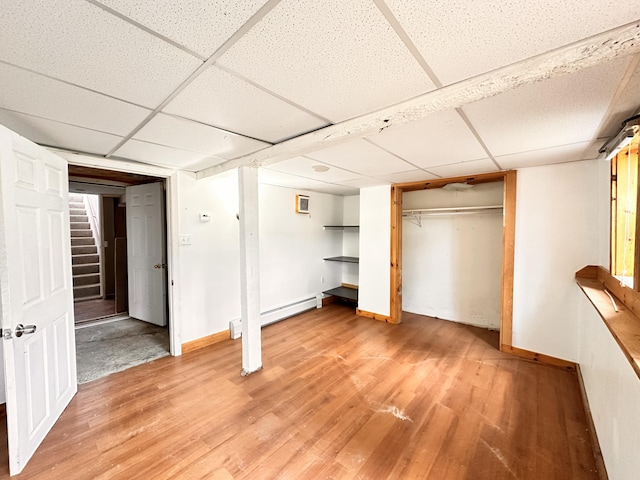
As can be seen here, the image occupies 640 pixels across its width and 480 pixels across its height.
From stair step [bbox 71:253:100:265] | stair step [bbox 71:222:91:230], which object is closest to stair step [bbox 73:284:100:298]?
stair step [bbox 71:253:100:265]

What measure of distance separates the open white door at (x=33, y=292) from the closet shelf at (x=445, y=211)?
166 inches

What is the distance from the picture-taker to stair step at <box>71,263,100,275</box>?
19.0 ft

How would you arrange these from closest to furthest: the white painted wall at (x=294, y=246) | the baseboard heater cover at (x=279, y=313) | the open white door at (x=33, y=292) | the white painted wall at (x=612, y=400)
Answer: the white painted wall at (x=612, y=400) → the open white door at (x=33, y=292) → the baseboard heater cover at (x=279, y=313) → the white painted wall at (x=294, y=246)

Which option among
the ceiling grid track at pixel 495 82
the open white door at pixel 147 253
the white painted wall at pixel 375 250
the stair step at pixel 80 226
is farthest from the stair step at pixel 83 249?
the ceiling grid track at pixel 495 82

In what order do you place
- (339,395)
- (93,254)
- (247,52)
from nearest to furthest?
(247,52) < (339,395) < (93,254)

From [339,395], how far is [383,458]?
2.18ft

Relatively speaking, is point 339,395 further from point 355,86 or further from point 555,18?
point 555,18

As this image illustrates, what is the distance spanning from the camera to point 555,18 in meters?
0.86

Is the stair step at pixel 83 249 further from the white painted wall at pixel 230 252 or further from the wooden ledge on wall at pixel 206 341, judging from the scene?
the wooden ledge on wall at pixel 206 341

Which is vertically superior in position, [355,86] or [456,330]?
[355,86]

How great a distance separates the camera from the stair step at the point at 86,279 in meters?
5.59

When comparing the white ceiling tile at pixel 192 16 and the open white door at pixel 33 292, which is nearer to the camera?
the white ceiling tile at pixel 192 16

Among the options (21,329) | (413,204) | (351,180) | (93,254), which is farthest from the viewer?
(93,254)

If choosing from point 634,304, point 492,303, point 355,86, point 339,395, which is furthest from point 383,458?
point 492,303
